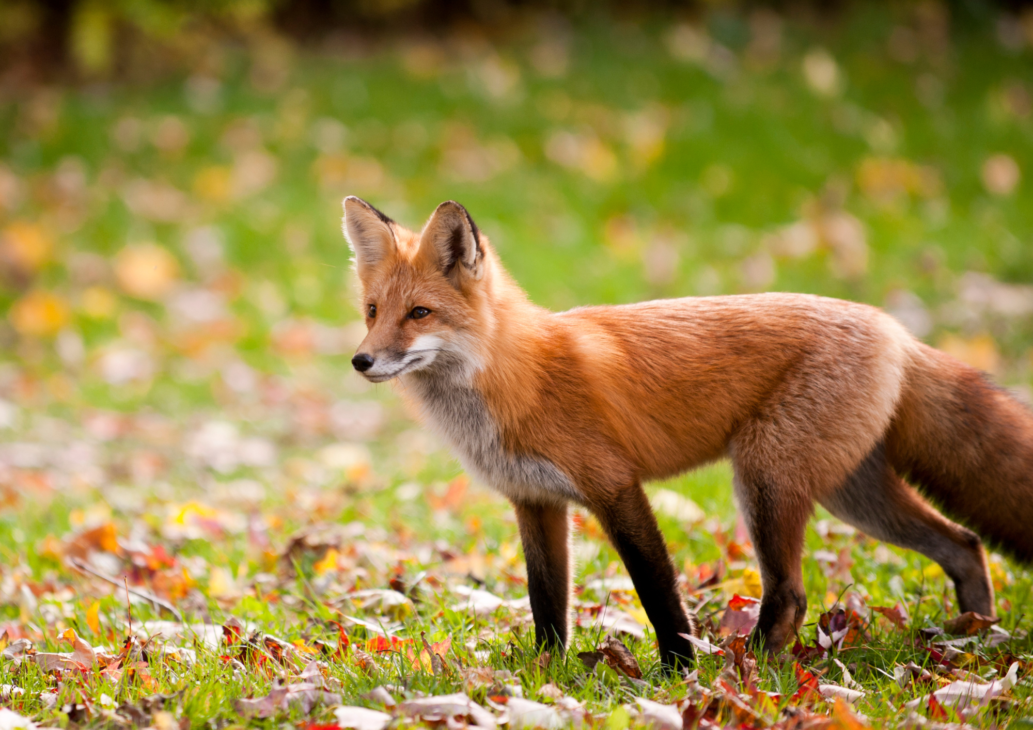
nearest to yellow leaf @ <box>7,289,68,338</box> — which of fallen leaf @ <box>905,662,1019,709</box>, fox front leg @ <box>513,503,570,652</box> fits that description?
fox front leg @ <box>513,503,570,652</box>

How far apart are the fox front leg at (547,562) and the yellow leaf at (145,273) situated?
8.13 m

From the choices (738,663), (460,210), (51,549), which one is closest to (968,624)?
(738,663)

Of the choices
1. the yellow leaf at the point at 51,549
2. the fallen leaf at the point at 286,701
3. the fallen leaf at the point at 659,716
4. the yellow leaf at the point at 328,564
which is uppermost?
the fallen leaf at the point at 659,716

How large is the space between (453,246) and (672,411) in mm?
1031

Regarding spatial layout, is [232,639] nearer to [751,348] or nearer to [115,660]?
[115,660]

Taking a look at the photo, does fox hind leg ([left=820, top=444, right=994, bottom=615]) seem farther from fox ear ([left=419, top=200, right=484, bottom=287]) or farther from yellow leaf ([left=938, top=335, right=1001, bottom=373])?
yellow leaf ([left=938, top=335, right=1001, bottom=373])

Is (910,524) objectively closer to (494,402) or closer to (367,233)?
(494,402)

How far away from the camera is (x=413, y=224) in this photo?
11.3 metres

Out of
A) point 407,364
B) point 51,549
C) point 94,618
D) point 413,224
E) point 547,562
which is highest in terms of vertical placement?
point 413,224

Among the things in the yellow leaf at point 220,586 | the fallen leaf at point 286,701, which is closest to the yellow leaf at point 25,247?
the yellow leaf at point 220,586

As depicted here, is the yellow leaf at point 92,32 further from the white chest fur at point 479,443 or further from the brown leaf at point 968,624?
the brown leaf at point 968,624

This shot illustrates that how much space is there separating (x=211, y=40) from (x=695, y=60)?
26.9 ft

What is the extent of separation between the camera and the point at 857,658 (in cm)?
334

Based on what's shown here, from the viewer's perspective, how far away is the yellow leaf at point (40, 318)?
32.0 ft
